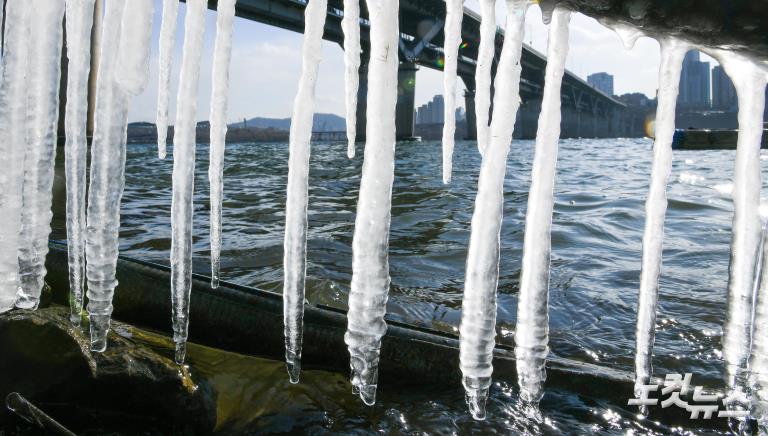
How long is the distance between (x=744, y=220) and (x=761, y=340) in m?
0.38

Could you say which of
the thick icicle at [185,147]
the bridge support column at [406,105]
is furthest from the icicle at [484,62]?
the bridge support column at [406,105]

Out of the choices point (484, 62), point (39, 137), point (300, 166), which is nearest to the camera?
point (484, 62)

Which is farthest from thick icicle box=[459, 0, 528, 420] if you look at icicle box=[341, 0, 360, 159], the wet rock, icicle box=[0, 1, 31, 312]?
icicle box=[0, 1, 31, 312]

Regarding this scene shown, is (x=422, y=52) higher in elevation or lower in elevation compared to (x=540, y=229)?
higher

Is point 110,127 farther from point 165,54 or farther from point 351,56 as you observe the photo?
point 351,56

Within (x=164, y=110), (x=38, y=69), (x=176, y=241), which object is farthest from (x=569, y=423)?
(x=38, y=69)

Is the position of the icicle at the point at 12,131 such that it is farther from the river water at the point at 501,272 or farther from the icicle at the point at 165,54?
the river water at the point at 501,272

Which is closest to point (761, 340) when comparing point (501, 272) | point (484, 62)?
point (484, 62)

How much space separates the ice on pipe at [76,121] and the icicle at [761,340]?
2.67m

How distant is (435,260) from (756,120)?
500cm

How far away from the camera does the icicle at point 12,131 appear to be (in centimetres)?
207

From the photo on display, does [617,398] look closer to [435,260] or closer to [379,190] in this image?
[379,190]

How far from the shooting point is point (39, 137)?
2.20 meters

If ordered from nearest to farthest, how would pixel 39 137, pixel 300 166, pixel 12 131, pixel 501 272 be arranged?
pixel 300 166
pixel 12 131
pixel 39 137
pixel 501 272
